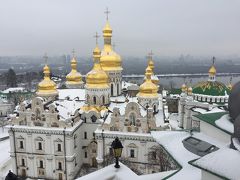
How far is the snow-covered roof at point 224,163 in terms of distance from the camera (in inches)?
192

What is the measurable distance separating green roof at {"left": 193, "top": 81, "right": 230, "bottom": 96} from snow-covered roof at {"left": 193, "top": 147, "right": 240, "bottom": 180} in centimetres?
2123

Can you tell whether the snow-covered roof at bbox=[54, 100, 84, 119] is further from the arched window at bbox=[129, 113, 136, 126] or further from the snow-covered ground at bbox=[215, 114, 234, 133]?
the snow-covered ground at bbox=[215, 114, 234, 133]

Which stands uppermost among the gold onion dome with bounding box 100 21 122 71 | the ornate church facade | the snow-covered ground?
the gold onion dome with bounding box 100 21 122 71

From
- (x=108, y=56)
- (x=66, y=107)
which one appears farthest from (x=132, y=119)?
(x=108, y=56)

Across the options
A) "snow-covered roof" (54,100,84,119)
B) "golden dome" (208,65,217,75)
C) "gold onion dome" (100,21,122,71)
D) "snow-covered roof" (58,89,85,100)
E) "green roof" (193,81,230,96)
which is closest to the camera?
"snow-covered roof" (54,100,84,119)

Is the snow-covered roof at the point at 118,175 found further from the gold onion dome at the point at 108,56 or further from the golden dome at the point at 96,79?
the gold onion dome at the point at 108,56

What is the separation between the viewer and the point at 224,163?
510 centimetres

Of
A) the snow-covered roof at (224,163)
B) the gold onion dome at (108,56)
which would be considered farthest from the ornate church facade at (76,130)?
the snow-covered roof at (224,163)

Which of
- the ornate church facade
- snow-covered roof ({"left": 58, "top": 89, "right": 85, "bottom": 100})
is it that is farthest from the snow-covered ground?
snow-covered roof ({"left": 58, "top": 89, "right": 85, "bottom": 100})

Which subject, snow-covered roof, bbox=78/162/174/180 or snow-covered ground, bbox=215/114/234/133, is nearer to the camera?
snow-covered roof, bbox=78/162/174/180

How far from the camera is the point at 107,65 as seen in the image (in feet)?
86.2

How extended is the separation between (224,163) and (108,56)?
22094mm

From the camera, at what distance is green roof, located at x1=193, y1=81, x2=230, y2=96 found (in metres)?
25.3

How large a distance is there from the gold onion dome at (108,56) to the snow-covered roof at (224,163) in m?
21.3
